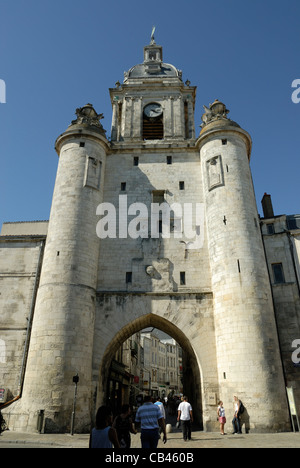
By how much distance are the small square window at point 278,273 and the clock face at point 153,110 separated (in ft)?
40.4

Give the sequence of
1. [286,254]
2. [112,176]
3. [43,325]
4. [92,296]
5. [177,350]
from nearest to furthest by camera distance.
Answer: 1. [43,325]
2. [92,296]
3. [286,254]
4. [112,176]
5. [177,350]

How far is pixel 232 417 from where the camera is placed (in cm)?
1279

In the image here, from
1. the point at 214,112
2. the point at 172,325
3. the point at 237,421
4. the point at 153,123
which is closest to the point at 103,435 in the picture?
the point at 237,421

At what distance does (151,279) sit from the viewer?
16203 millimetres

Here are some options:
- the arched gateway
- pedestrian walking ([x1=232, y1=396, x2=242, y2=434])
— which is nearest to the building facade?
the arched gateway

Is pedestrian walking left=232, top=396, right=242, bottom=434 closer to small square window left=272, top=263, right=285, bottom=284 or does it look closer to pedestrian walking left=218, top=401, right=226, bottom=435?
pedestrian walking left=218, top=401, right=226, bottom=435

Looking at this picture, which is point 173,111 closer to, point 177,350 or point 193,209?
point 193,209

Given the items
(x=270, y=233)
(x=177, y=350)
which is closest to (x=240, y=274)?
(x=270, y=233)

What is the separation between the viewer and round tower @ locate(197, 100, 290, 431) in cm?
1282

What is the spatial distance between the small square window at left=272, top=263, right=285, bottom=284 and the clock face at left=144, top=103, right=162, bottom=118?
485 inches

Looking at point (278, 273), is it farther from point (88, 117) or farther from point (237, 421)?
point (88, 117)

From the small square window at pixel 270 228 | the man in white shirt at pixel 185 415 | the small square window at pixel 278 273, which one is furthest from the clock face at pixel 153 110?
the man in white shirt at pixel 185 415

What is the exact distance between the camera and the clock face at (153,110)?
889 inches

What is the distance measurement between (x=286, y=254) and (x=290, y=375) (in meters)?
5.49
